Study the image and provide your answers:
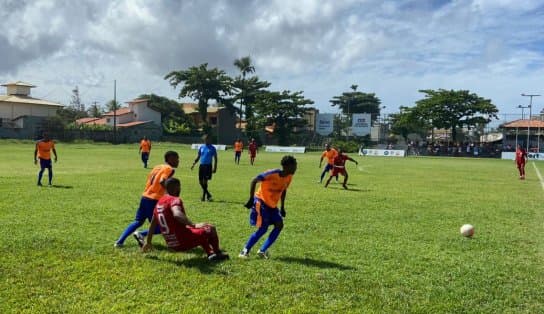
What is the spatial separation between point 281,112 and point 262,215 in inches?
2573

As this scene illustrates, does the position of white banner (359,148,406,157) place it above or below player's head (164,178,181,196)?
below

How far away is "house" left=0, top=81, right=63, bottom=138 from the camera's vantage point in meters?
66.0

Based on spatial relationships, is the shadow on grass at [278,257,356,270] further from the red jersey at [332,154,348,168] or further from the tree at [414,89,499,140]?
the tree at [414,89,499,140]

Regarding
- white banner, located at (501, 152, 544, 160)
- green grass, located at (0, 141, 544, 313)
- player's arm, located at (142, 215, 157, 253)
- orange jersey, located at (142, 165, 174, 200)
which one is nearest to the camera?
green grass, located at (0, 141, 544, 313)

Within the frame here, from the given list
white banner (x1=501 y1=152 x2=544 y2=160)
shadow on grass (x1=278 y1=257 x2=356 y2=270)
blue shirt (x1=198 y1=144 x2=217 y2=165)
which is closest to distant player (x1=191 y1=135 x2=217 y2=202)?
blue shirt (x1=198 y1=144 x2=217 y2=165)

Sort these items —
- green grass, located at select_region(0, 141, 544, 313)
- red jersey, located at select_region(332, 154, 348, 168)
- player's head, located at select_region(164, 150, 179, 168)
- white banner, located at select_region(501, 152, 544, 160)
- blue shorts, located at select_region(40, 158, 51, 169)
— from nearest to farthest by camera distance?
green grass, located at select_region(0, 141, 544, 313), player's head, located at select_region(164, 150, 179, 168), blue shorts, located at select_region(40, 158, 51, 169), red jersey, located at select_region(332, 154, 348, 168), white banner, located at select_region(501, 152, 544, 160)

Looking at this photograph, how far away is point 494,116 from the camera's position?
220ft

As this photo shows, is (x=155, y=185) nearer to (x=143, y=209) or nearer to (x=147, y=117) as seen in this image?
(x=143, y=209)

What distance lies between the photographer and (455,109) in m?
67.3

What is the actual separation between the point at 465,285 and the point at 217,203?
759cm

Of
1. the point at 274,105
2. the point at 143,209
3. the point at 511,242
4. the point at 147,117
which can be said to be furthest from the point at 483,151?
the point at 143,209

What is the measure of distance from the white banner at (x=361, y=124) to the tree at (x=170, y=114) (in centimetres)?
2595

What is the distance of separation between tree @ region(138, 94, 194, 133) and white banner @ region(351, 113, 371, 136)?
A: 25945 millimetres

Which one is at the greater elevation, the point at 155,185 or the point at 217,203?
the point at 155,185
